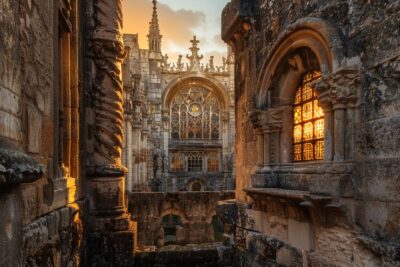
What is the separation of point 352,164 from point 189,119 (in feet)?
93.9

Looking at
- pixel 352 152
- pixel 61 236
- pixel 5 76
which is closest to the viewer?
pixel 5 76

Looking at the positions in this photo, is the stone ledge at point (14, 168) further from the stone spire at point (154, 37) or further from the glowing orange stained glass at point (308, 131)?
the stone spire at point (154, 37)

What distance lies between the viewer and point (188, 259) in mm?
6234

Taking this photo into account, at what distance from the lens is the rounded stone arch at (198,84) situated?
31312 mm

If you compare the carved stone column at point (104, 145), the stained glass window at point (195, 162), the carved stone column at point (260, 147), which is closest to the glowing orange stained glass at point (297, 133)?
the carved stone column at point (260, 147)

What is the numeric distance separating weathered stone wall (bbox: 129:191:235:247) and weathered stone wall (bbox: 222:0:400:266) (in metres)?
11.1

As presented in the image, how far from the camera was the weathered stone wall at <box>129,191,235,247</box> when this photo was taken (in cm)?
1609

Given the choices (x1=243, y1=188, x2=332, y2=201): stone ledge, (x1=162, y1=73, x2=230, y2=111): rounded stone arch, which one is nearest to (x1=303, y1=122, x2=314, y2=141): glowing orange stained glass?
(x1=243, y1=188, x2=332, y2=201): stone ledge

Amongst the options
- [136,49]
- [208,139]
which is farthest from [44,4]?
[208,139]

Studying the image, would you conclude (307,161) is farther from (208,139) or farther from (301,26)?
(208,139)

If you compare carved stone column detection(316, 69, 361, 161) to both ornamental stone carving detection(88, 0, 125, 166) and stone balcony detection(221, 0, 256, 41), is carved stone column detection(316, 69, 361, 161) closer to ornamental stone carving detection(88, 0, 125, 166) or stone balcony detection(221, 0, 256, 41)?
stone balcony detection(221, 0, 256, 41)

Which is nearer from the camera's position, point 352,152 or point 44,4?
point 44,4

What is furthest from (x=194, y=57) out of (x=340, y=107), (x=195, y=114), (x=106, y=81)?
(x=340, y=107)

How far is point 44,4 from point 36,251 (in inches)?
74.5
